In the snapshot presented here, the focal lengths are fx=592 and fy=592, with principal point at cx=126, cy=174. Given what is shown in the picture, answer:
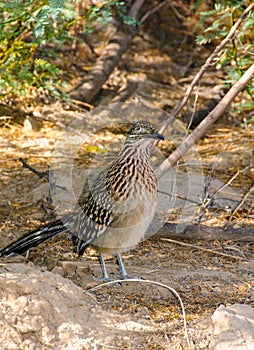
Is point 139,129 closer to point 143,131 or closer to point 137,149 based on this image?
point 143,131

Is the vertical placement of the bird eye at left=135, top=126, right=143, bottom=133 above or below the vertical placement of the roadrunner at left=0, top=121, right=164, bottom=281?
above

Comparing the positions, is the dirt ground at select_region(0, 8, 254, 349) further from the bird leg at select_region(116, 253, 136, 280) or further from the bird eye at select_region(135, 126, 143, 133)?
the bird eye at select_region(135, 126, 143, 133)

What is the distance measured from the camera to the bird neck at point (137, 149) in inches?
189

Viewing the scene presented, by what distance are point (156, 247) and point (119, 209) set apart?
85 centimetres

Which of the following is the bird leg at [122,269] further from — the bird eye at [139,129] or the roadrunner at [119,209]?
the bird eye at [139,129]

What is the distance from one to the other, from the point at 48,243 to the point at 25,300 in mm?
1795

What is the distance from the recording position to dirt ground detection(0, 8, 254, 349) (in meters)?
4.09

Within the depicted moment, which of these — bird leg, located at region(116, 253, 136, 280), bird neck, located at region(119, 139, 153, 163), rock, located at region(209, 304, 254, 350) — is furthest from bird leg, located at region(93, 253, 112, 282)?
rock, located at region(209, 304, 254, 350)

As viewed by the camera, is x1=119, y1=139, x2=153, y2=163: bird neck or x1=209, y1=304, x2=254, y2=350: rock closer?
x1=209, y1=304, x2=254, y2=350: rock

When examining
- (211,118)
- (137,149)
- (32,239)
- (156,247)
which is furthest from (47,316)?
(211,118)

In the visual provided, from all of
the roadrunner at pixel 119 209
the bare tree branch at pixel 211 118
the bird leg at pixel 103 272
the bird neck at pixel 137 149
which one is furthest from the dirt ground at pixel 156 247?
the bird neck at pixel 137 149

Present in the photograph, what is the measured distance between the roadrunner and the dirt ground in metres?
0.18

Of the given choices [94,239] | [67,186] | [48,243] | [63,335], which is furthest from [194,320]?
[67,186]

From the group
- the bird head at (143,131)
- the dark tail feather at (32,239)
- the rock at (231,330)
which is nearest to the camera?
the rock at (231,330)
